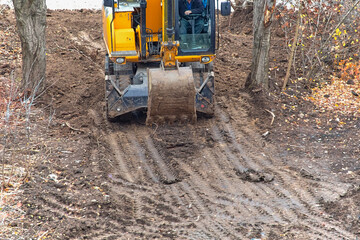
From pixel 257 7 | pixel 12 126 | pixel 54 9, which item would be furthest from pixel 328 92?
pixel 54 9

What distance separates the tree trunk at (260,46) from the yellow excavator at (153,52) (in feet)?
4.72

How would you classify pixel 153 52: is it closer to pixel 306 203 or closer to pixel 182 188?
pixel 182 188

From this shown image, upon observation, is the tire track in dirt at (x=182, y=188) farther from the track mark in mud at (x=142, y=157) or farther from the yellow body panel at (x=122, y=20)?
the yellow body panel at (x=122, y=20)

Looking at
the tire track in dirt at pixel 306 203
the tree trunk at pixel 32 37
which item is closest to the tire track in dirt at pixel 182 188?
the tire track in dirt at pixel 306 203

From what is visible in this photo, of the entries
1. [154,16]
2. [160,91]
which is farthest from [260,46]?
[160,91]

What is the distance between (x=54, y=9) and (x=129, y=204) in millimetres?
11801

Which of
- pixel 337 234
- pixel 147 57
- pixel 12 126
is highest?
pixel 147 57

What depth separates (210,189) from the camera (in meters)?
7.25

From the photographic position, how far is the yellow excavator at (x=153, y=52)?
8.49 meters

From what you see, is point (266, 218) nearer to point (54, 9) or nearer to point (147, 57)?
point (147, 57)

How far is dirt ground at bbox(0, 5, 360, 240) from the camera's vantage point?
20.3 feet

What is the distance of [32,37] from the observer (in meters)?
10.1

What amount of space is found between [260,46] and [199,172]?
3911mm

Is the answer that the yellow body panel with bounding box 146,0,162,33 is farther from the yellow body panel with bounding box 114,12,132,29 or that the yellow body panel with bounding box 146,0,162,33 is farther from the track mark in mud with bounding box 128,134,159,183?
the track mark in mud with bounding box 128,134,159,183
